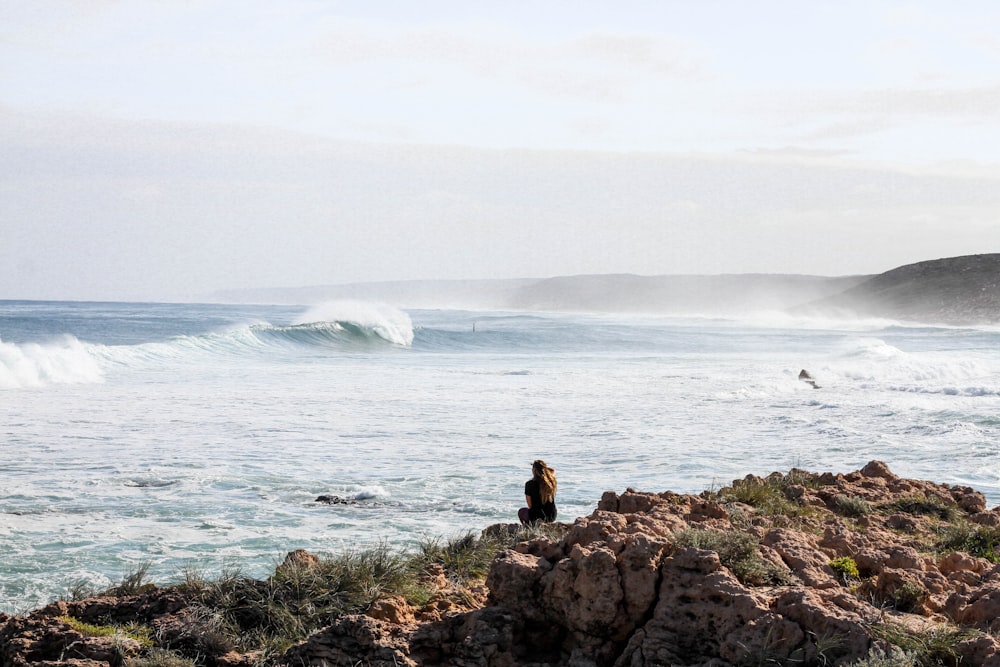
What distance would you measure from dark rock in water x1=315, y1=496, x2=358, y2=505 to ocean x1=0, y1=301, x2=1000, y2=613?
10 cm

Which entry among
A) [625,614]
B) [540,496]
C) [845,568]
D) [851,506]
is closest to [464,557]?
[540,496]

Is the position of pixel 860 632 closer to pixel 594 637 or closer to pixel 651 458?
pixel 594 637

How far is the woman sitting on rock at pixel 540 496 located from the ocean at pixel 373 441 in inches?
42.1

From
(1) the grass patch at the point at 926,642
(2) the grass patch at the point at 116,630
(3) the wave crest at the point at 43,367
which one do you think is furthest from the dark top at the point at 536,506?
(3) the wave crest at the point at 43,367

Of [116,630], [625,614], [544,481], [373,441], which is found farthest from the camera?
[373,441]

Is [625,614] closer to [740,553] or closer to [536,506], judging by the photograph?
[740,553]

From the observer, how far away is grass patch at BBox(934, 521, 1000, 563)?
6.93 m

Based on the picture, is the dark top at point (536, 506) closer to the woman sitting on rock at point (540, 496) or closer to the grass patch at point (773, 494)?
the woman sitting on rock at point (540, 496)

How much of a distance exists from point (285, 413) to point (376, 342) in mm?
26230

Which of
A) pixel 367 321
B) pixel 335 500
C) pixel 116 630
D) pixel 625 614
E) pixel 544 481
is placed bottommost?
pixel 335 500

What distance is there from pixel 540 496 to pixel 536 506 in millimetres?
93

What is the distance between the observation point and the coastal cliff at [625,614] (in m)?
4.29

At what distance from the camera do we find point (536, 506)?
7688 mm

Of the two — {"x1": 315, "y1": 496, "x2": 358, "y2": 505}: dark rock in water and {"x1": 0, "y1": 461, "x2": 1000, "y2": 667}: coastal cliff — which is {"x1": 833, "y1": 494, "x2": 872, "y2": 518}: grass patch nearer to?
{"x1": 0, "y1": 461, "x2": 1000, "y2": 667}: coastal cliff
